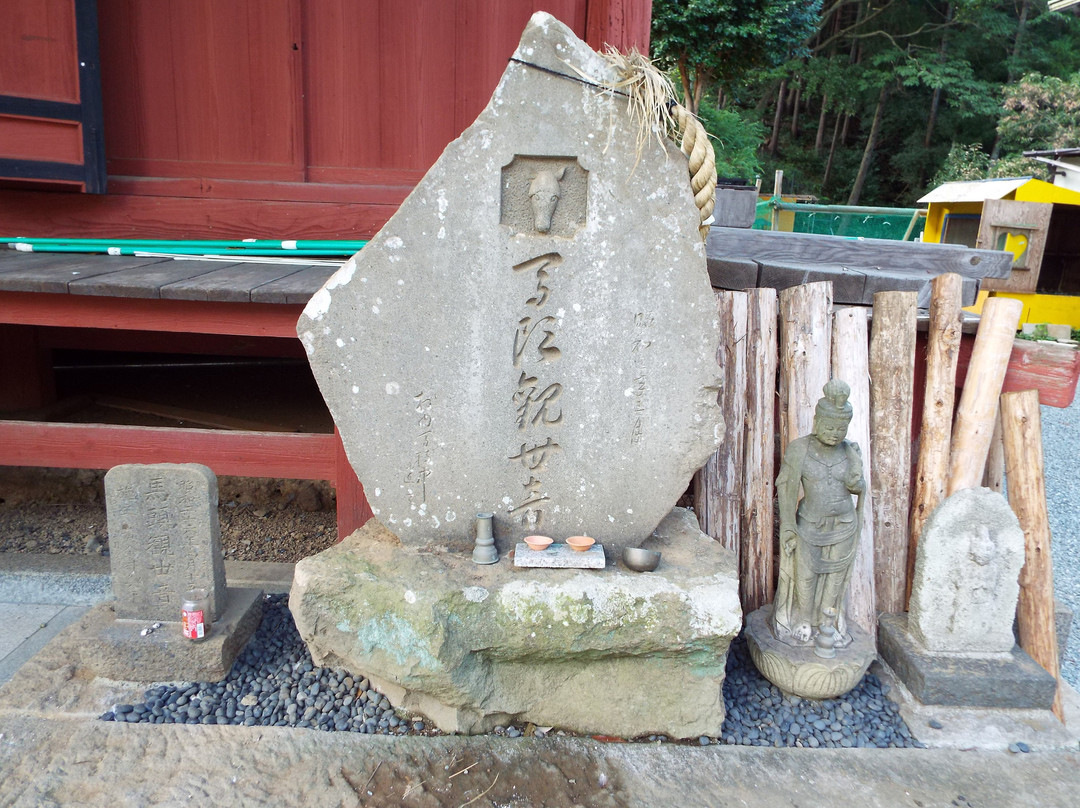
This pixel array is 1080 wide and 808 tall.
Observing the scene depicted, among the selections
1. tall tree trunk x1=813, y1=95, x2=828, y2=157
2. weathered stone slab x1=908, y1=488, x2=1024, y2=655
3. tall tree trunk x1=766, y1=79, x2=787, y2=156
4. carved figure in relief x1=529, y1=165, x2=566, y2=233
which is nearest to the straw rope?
carved figure in relief x1=529, y1=165, x2=566, y2=233

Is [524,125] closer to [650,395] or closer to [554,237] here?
[554,237]

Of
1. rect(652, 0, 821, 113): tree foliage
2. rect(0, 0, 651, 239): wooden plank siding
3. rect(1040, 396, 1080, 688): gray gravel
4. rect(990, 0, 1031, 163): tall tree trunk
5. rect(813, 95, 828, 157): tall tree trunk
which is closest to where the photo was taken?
rect(1040, 396, 1080, 688): gray gravel

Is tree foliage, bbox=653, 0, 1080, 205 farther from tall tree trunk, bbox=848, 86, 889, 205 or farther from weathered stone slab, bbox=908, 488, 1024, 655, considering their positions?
weathered stone slab, bbox=908, 488, 1024, 655

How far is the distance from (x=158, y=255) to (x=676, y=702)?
3400mm

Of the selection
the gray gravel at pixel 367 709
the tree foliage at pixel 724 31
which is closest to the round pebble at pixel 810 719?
the gray gravel at pixel 367 709

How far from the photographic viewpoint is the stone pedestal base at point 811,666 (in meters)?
2.46

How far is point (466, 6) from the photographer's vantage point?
3916 millimetres

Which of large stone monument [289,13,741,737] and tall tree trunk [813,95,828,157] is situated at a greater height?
tall tree trunk [813,95,828,157]

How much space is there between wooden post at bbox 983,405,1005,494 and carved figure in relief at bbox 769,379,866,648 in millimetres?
860

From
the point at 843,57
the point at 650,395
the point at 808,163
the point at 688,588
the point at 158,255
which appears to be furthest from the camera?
the point at 808,163

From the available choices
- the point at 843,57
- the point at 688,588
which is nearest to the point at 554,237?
the point at 688,588

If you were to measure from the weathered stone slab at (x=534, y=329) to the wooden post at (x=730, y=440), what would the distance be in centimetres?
41

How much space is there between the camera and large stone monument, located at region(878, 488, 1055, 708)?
8.11ft

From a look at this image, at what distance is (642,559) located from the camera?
7.89ft
